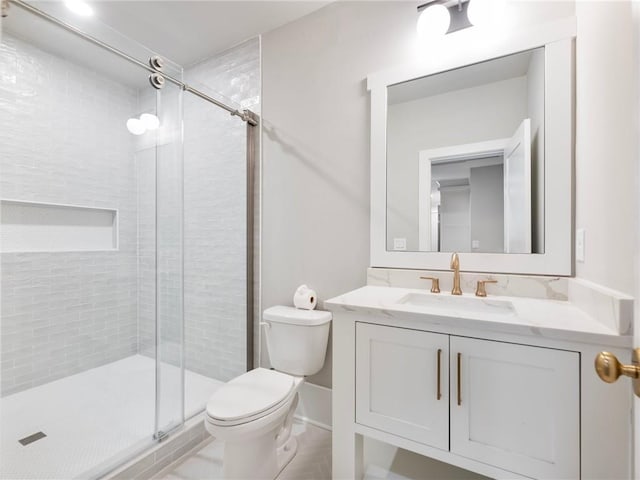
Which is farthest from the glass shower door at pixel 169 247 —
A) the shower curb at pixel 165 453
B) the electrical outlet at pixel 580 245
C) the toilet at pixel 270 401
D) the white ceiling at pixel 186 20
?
the electrical outlet at pixel 580 245

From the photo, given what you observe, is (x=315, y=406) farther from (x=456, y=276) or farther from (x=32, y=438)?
(x=32, y=438)

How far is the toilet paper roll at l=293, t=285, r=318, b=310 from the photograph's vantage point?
1.74 metres

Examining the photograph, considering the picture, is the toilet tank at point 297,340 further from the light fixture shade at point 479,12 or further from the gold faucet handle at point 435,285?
the light fixture shade at point 479,12

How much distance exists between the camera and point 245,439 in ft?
3.87

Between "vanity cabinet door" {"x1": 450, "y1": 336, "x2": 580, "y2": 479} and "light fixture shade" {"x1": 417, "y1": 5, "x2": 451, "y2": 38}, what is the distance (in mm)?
1384

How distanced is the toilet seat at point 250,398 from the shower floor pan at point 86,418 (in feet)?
1.86

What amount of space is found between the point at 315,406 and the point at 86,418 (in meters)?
1.37

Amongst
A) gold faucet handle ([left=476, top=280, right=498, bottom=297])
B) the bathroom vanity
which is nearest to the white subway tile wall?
the bathroom vanity

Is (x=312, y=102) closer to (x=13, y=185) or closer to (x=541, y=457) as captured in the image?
(x=541, y=457)

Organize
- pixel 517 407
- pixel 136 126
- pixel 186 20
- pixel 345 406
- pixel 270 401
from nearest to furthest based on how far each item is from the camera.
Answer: pixel 517 407
pixel 345 406
pixel 270 401
pixel 186 20
pixel 136 126

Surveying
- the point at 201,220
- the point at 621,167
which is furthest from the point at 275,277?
the point at 621,167

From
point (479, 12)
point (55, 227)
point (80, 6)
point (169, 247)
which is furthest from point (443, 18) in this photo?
point (55, 227)

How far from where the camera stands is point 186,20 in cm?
189

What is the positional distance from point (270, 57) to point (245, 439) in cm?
219
